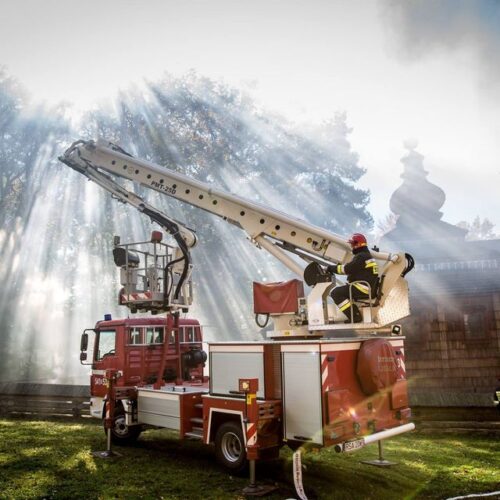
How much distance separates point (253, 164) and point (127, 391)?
2230 cm

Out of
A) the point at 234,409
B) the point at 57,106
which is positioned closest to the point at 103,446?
the point at 234,409

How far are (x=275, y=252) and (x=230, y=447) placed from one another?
12.2ft

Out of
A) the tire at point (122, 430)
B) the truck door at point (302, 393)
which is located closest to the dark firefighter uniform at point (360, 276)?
the truck door at point (302, 393)

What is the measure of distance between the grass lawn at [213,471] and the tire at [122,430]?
0.71 ft

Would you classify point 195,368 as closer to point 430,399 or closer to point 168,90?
point 430,399

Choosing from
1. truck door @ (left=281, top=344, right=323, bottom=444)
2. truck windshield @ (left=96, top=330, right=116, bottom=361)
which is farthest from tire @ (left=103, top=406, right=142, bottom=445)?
truck door @ (left=281, top=344, right=323, bottom=444)

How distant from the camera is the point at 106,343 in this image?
418 inches

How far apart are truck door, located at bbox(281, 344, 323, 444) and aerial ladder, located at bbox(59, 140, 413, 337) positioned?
1228 millimetres

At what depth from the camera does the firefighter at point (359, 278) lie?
7.89m

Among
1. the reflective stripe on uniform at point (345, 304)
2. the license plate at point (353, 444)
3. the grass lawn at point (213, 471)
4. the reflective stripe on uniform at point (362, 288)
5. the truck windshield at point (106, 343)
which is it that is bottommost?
the grass lawn at point (213, 471)

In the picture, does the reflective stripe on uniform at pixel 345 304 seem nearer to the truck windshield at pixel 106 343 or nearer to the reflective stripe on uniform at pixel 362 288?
the reflective stripe on uniform at pixel 362 288

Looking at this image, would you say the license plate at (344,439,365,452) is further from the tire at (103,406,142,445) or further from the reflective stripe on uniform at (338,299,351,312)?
the tire at (103,406,142,445)

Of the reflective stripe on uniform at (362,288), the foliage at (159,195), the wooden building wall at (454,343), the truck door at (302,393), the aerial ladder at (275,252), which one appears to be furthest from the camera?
the foliage at (159,195)

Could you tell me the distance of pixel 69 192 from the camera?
1224 inches
